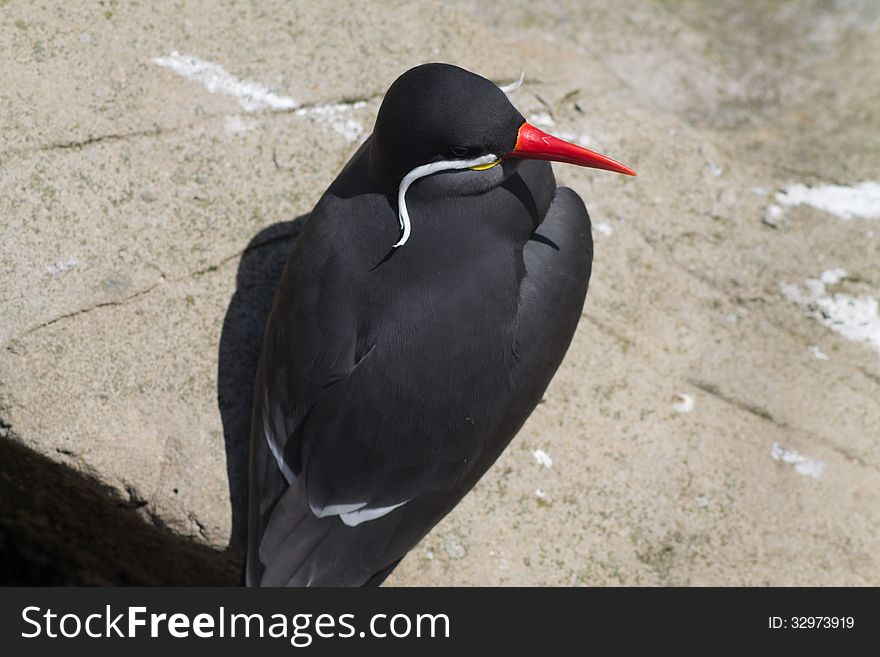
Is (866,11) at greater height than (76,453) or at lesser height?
greater

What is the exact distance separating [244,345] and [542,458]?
1.15 m

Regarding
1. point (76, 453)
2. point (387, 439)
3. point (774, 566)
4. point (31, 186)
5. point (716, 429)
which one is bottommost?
point (774, 566)

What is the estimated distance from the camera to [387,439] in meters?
2.66

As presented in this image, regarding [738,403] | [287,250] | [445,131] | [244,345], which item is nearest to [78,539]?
[244,345]

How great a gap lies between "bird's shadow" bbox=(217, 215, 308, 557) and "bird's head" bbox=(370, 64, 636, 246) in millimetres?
897

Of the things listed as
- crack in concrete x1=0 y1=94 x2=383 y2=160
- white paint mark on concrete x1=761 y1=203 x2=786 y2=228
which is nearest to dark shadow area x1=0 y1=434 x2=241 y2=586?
crack in concrete x1=0 y1=94 x2=383 y2=160

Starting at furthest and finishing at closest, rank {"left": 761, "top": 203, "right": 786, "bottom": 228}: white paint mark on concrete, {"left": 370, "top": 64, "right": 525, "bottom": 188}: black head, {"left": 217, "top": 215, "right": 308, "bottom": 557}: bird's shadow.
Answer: {"left": 761, "top": 203, "right": 786, "bottom": 228}: white paint mark on concrete
{"left": 217, "top": 215, "right": 308, "bottom": 557}: bird's shadow
{"left": 370, "top": 64, "right": 525, "bottom": 188}: black head

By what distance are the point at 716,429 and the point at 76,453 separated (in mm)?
2280

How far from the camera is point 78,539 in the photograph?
358cm

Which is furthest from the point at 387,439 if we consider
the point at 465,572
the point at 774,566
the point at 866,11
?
the point at 866,11

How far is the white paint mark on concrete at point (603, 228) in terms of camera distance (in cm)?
373

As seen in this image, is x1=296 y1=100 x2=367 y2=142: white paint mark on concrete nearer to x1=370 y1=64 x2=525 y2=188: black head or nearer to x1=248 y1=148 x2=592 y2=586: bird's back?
x1=248 y1=148 x2=592 y2=586: bird's back

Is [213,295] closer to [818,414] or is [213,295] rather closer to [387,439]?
[387,439]

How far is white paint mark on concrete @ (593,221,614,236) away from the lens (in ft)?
12.2
